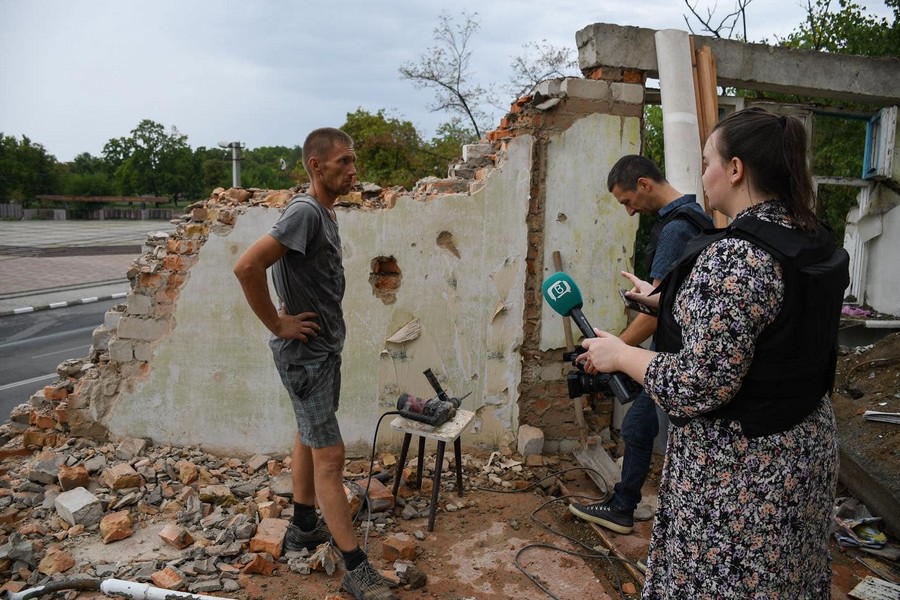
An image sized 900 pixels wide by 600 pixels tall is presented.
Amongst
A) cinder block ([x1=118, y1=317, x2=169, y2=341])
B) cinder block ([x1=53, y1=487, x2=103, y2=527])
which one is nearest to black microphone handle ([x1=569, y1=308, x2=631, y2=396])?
cinder block ([x1=53, y1=487, x2=103, y2=527])

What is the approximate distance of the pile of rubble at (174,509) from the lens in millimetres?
3279

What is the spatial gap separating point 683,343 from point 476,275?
9.99 ft

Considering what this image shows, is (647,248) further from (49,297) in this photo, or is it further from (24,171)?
(24,171)

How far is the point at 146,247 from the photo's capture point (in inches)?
187

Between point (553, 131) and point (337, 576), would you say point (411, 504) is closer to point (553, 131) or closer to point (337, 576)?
point (337, 576)

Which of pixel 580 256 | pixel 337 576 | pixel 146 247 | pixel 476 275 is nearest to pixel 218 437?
pixel 146 247

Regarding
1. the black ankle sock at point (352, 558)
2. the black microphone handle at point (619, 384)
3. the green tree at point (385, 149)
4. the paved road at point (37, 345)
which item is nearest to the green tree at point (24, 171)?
the paved road at point (37, 345)

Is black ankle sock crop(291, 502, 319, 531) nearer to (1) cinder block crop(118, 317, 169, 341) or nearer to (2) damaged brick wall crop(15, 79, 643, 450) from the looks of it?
(2) damaged brick wall crop(15, 79, 643, 450)

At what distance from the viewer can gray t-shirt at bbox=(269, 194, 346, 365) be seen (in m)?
2.87

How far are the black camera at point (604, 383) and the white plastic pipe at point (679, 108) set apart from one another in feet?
8.69

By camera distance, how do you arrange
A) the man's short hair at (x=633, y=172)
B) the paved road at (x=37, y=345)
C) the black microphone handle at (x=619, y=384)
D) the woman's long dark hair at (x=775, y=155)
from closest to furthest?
the woman's long dark hair at (x=775, y=155), the black microphone handle at (x=619, y=384), the man's short hair at (x=633, y=172), the paved road at (x=37, y=345)

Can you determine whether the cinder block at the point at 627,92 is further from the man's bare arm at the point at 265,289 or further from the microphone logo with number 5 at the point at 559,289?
the man's bare arm at the point at 265,289

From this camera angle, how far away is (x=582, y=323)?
2.59m

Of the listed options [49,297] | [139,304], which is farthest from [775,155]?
[49,297]
